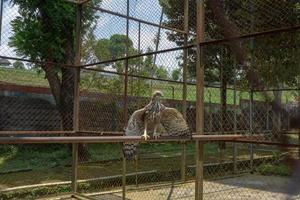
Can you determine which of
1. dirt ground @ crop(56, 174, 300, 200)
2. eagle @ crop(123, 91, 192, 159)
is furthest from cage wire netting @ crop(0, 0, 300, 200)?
eagle @ crop(123, 91, 192, 159)

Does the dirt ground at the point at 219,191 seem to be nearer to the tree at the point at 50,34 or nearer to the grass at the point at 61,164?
the grass at the point at 61,164

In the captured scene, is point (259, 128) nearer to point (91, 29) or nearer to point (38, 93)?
point (91, 29)

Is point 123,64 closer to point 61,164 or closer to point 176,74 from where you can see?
point 176,74

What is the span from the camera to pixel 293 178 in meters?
0.47

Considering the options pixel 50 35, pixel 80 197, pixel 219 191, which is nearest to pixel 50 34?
pixel 50 35

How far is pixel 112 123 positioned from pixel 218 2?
10.4 metres

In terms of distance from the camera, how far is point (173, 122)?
15.3ft

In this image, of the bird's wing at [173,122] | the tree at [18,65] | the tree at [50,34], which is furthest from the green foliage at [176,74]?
the bird's wing at [173,122]

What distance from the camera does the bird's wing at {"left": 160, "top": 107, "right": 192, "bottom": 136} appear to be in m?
4.55

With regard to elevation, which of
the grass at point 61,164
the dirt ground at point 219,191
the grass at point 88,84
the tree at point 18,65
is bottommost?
the dirt ground at point 219,191

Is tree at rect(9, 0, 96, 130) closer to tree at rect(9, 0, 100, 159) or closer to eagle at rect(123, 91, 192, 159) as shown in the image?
tree at rect(9, 0, 100, 159)

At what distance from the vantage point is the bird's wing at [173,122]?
14.9 feet

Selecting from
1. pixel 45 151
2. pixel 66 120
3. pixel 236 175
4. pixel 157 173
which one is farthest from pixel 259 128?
pixel 45 151

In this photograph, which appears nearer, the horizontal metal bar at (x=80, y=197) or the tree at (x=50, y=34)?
the horizontal metal bar at (x=80, y=197)
